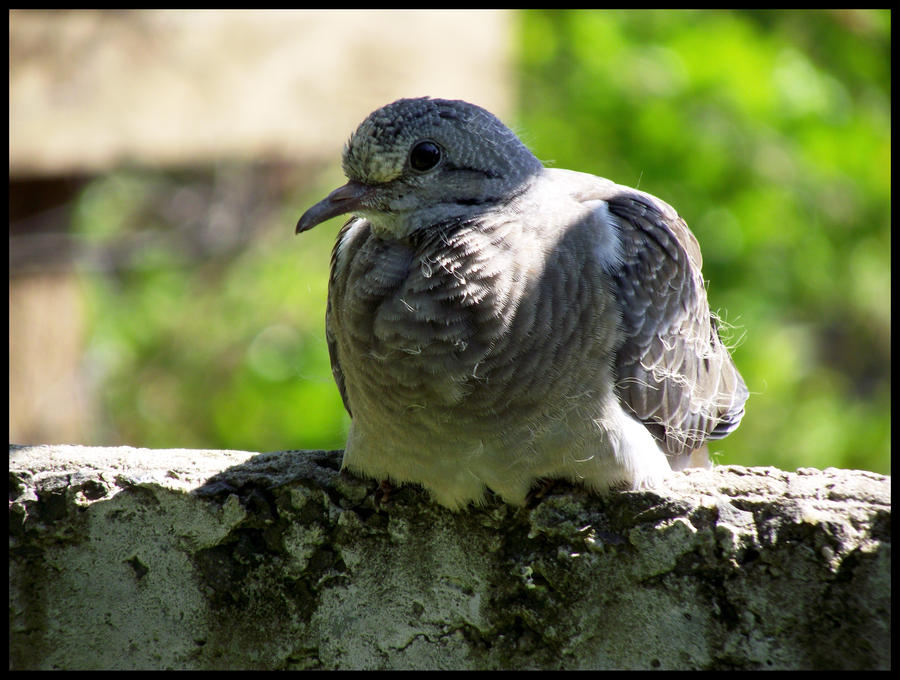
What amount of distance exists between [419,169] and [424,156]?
0.03m

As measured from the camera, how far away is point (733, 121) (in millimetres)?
5910

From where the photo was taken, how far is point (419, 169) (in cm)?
242

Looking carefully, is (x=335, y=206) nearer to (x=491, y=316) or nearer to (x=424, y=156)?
(x=424, y=156)

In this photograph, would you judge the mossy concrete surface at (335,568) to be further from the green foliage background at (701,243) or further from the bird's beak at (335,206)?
the green foliage background at (701,243)

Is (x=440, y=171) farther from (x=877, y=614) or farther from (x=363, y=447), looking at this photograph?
(x=877, y=614)

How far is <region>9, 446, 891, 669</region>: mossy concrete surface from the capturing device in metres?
2.23

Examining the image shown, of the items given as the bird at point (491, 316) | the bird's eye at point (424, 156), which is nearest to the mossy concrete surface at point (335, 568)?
the bird at point (491, 316)

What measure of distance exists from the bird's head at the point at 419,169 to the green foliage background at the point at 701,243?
3401 millimetres

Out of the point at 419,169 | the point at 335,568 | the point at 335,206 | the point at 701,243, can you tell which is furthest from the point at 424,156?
the point at 701,243

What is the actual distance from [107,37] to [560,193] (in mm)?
2878

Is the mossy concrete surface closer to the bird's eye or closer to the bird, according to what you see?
the bird

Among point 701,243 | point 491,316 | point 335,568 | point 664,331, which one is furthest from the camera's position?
point 701,243

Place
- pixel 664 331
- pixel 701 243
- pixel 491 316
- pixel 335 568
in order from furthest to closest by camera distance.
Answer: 1. pixel 701 243
2. pixel 664 331
3. pixel 335 568
4. pixel 491 316

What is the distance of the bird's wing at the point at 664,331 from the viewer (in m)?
2.42
